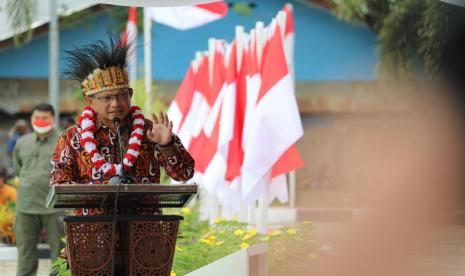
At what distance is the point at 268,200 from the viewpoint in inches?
455

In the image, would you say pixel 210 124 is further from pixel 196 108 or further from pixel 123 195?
pixel 123 195

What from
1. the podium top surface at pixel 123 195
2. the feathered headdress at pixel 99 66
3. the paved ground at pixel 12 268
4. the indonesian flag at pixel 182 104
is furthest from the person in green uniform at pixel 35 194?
the podium top surface at pixel 123 195

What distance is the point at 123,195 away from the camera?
16.4ft

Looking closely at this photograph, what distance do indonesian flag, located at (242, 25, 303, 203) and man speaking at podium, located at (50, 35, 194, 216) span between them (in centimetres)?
561

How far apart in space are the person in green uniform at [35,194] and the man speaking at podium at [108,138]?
18.8ft

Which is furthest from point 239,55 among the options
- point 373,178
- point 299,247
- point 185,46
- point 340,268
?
point 185,46

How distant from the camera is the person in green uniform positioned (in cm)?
1120

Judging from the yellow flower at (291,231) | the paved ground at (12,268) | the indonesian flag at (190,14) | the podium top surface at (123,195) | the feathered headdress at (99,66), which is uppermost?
the indonesian flag at (190,14)

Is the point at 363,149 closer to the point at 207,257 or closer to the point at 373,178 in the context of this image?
the point at 373,178

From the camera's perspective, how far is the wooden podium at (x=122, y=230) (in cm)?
493

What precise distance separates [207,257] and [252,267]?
3.06 m

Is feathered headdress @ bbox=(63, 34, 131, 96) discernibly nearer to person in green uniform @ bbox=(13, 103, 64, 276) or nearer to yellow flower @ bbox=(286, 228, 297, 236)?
yellow flower @ bbox=(286, 228, 297, 236)

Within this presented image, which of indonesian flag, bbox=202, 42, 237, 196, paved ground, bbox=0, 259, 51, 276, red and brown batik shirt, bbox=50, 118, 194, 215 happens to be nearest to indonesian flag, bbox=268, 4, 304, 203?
indonesian flag, bbox=202, 42, 237, 196

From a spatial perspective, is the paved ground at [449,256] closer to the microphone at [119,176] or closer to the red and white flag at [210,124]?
the microphone at [119,176]
